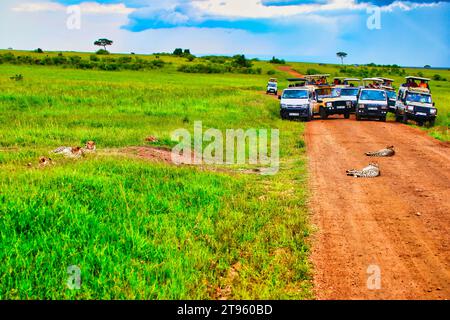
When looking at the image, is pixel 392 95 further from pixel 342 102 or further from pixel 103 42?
pixel 103 42

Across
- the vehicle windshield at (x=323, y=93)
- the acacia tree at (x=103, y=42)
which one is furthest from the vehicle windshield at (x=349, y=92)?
the acacia tree at (x=103, y=42)

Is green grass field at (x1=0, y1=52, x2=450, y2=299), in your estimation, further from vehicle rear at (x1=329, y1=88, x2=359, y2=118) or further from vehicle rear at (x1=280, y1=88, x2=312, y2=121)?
vehicle rear at (x1=329, y1=88, x2=359, y2=118)

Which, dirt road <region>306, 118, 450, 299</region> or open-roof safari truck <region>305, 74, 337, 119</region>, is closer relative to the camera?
dirt road <region>306, 118, 450, 299</region>

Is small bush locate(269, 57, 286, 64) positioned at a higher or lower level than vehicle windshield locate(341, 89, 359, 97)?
higher

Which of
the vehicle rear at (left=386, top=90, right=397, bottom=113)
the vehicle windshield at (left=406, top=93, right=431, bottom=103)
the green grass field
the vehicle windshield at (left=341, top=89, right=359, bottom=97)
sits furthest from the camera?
the vehicle rear at (left=386, top=90, right=397, bottom=113)

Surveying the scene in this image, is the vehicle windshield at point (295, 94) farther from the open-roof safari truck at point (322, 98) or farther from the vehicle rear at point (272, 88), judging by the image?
the vehicle rear at point (272, 88)

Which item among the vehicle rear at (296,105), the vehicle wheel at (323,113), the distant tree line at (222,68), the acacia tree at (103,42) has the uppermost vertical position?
the acacia tree at (103,42)

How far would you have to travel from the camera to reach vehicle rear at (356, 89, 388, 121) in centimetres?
2666

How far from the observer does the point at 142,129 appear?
18.4 meters

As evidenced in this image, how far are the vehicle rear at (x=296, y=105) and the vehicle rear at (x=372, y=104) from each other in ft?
10.6

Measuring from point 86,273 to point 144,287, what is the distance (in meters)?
0.77

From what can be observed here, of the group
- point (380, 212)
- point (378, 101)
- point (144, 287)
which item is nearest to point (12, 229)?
point (144, 287)

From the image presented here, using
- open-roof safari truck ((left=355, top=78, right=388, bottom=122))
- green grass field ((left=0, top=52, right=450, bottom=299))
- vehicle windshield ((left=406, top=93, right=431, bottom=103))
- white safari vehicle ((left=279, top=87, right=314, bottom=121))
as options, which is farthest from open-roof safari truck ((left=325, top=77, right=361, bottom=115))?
green grass field ((left=0, top=52, right=450, bottom=299))

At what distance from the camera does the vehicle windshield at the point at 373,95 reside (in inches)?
1064
